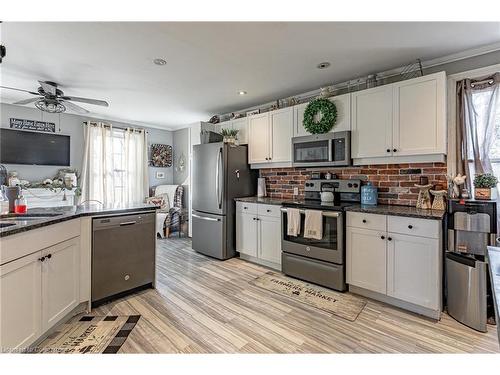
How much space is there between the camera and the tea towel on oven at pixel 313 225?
275cm

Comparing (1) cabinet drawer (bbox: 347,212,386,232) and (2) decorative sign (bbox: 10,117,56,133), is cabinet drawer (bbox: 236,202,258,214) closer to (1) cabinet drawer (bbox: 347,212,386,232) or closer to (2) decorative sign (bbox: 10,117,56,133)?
(1) cabinet drawer (bbox: 347,212,386,232)

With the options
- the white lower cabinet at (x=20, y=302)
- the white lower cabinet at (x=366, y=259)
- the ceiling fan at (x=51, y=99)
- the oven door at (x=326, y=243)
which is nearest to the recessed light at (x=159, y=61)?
the ceiling fan at (x=51, y=99)

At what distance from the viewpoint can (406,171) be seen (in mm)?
2768

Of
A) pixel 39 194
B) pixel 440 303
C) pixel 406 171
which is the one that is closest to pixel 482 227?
pixel 440 303

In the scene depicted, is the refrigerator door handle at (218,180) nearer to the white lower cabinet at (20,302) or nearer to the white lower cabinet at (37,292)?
the white lower cabinet at (37,292)

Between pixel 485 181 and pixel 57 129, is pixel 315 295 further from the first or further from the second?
pixel 57 129

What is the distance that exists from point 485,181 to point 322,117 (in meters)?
1.70

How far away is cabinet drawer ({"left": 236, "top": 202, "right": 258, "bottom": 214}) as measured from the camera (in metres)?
3.58

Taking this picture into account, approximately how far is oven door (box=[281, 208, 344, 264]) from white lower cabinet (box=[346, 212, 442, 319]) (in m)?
0.09

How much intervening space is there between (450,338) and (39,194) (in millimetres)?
5662

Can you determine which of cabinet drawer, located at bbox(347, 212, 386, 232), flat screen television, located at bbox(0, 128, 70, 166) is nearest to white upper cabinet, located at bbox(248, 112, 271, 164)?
cabinet drawer, located at bbox(347, 212, 386, 232)

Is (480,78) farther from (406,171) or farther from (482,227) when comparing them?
(482,227)

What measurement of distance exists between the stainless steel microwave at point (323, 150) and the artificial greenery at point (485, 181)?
3.78ft
